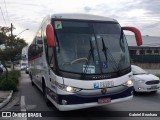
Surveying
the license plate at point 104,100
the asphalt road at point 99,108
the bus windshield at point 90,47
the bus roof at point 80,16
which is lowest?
the asphalt road at point 99,108

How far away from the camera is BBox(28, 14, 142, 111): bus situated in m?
7.65

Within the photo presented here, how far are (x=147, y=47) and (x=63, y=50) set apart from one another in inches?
2084

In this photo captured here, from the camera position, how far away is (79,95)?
7637 mm

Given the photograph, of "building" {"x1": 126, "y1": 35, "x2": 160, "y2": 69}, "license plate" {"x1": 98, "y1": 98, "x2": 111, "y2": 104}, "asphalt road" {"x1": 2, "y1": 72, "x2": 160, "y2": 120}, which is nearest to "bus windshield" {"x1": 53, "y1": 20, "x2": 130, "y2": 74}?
"license plate" {"x1": 98, "y1": 98, "x2": 111, "y2": 104}

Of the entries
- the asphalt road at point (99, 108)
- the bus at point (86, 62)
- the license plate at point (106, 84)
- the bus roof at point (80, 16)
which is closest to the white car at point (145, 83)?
the asphalt road at point (99, 108)

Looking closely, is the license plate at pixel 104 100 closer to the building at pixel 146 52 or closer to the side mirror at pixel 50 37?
the side mirror at pixel 50 37

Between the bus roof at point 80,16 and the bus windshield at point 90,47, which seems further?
the bus roof at point 80,16

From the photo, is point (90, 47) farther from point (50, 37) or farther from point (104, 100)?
point (104, 100)

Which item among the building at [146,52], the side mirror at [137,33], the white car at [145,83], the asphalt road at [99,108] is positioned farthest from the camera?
the building at [146,52]

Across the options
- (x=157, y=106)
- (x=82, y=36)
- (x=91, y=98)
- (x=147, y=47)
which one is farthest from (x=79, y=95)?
(x=147, y=47)

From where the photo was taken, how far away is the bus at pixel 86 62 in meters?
7.65

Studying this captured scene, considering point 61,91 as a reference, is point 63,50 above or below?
above

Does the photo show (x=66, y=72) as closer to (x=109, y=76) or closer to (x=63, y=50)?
(x=63, y=50)

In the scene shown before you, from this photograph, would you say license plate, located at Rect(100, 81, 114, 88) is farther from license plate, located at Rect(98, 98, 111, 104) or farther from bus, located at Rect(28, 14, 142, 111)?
license plate, located at Rect(98, 98, 111, 104)
